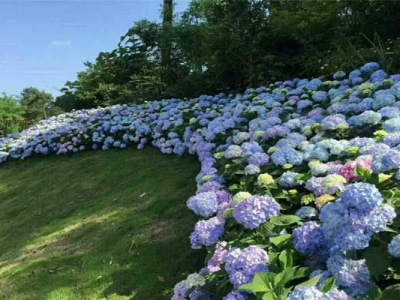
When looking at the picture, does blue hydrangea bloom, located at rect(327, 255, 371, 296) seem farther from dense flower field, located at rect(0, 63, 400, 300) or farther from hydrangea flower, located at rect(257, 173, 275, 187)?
hydrangea flower, located at rect(257, 173, 275, 187)

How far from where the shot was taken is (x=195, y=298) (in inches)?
80.3

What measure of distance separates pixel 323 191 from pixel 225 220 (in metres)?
0.48

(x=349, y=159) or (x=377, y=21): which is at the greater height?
(x=377, y=21)

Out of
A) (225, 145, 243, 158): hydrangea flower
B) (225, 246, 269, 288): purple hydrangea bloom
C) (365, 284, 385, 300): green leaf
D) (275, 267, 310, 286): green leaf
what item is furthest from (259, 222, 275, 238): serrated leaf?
(225, 145, 243, 158): hydrangea flower

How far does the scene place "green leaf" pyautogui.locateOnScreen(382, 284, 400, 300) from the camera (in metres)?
1.57

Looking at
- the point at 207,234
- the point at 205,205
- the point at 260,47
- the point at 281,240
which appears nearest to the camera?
the point at 281,240

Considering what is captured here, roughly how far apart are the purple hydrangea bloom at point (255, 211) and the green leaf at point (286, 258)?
22 cm

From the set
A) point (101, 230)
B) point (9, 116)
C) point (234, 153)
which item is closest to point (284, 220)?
point (234, 153)

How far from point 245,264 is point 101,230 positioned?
8.27 feet

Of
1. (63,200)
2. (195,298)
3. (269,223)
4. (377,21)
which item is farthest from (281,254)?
(377,21)

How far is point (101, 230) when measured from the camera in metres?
4.16

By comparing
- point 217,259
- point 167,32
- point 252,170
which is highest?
point 167,32

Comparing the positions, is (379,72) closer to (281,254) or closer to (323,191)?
(323,191)

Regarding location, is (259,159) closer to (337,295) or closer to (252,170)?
(252,170)
